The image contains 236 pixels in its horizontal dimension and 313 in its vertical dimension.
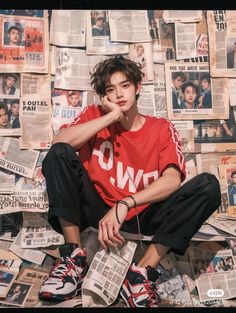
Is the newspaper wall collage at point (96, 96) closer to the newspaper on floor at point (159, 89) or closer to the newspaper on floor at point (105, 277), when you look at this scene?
the newspaper on floor at point (159, 89)

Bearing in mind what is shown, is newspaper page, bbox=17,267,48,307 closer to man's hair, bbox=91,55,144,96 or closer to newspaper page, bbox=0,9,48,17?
man's hair, bbox=91,55,144,96

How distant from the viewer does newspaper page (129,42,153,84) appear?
5.69 feet

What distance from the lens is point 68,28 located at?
1726mm

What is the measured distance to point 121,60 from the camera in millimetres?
1541

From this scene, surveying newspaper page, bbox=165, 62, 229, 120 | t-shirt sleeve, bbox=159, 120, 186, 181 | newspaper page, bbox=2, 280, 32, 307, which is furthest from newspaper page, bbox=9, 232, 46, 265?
newspaper page, bbox=165, 62, 229, 120

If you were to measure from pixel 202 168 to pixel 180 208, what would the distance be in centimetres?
45

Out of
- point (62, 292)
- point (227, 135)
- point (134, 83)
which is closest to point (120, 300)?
point (62, 292)

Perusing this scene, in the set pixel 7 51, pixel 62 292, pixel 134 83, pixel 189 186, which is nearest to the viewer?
pixel 62 292

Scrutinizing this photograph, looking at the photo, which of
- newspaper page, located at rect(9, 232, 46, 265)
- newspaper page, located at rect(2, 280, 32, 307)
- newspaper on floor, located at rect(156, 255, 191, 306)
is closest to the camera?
newspaper page, located at rect(2, 280, 32, 307)

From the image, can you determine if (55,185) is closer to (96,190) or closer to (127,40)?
(96,190)

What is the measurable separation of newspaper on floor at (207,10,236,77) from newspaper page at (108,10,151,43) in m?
0.22

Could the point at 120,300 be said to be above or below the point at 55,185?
below

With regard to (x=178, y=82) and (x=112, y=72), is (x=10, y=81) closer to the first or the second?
(x=112, y=72)

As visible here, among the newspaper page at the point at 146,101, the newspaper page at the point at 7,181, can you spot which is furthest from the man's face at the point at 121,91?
the newspaper page at the point at 7,181
